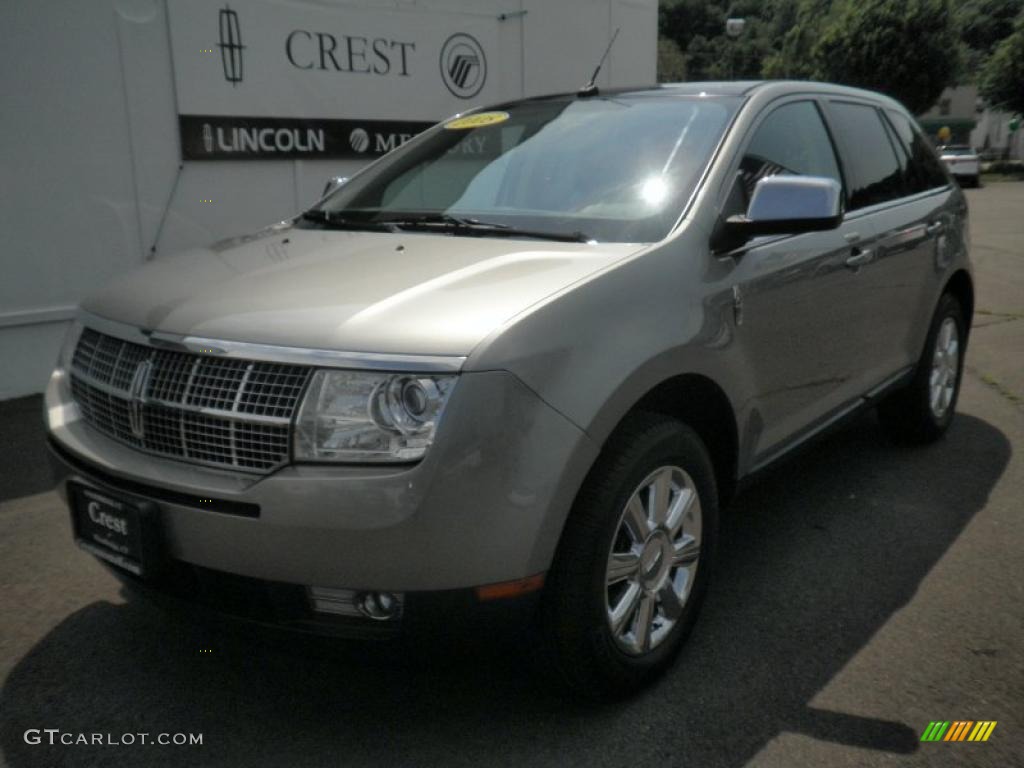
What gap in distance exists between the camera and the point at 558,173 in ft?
10.5

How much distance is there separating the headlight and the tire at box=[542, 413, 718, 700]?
46cm

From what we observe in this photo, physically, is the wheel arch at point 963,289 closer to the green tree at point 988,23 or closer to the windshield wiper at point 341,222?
the windshield wiper at point 341,222

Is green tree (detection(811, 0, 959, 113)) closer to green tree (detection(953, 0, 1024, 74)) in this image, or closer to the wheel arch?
green tree (detection(953, 0, 1024, 74))

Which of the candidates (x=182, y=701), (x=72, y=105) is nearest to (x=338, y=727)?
(x=182, y=701)

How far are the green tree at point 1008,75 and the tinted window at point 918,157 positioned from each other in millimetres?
46148

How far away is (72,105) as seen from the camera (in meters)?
5.96

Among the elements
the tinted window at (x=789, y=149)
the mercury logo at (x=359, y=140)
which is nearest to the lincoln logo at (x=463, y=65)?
the mercury logo at (x=359, y=140)

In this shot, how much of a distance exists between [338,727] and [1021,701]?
1839 mm

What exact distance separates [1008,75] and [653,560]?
164 ft

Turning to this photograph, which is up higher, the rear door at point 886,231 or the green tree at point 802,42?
the green tree at point 802,42

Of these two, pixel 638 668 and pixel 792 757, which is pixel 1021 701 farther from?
pixel 638 668

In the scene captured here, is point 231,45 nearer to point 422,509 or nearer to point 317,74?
point 317,74

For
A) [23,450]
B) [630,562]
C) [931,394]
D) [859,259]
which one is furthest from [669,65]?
[630,562]

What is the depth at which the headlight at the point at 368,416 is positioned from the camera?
80.7 inches
